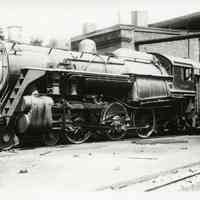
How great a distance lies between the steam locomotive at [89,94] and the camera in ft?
33.3

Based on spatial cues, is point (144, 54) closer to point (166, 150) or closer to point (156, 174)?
point (166, 150)

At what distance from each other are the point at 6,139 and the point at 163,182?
218 inches

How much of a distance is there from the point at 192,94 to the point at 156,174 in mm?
9267

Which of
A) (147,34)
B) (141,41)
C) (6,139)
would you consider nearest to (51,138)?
(6,139)

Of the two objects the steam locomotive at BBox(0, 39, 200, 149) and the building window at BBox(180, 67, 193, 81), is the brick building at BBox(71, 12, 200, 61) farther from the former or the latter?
the steam locomotive at BBox(0, 39, 200, 149)

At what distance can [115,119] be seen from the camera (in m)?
12.1

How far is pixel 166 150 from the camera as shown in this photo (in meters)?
9.32

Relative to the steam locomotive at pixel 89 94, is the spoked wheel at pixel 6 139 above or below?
below

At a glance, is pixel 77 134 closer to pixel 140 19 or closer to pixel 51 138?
pixel 51 138

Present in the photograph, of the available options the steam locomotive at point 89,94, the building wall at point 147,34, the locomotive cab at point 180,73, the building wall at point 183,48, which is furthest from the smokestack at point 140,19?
the locomotive cab at point 180,73

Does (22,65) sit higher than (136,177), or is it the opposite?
(22,65)

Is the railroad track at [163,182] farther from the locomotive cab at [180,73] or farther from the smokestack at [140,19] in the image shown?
the smokestack at [140,19]

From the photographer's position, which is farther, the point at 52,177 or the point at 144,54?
the point at 144,54

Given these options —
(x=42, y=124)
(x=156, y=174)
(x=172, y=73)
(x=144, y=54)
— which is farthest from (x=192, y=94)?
(x=156, y=174)
